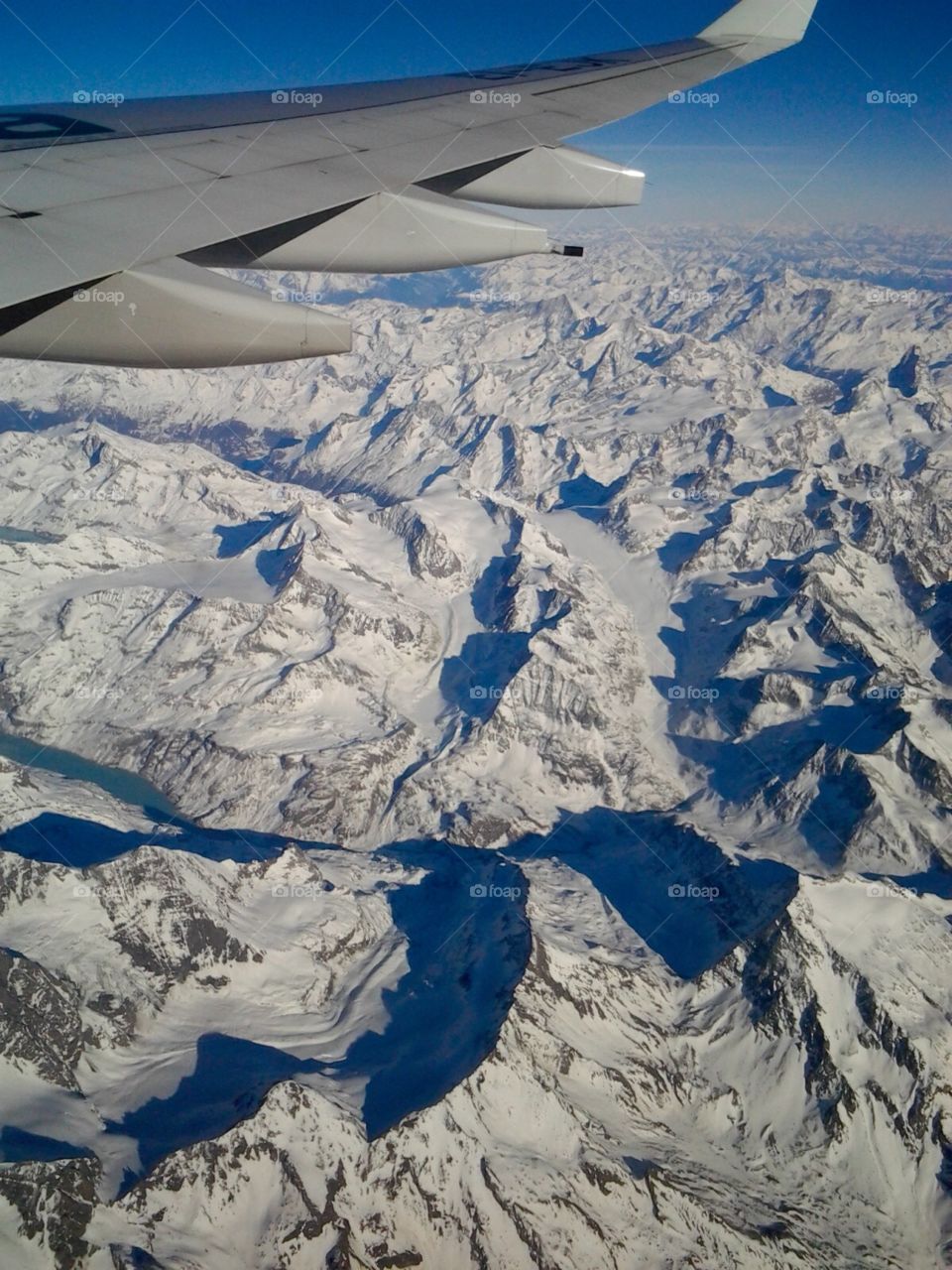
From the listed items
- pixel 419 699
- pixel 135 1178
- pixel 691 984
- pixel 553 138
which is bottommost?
pixel 419 699

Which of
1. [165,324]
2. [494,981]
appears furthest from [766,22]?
[494,981]

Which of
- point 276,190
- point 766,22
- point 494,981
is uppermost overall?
point 766,22

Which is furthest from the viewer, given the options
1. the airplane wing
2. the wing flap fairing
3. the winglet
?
the winglet

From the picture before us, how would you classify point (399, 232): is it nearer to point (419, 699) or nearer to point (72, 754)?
point (419, 699)

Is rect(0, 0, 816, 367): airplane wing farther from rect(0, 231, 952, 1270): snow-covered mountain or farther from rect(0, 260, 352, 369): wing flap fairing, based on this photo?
rect(0, 231, 952, 1270): snow-covered mountain

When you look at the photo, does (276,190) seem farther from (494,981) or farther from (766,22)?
(494,981)

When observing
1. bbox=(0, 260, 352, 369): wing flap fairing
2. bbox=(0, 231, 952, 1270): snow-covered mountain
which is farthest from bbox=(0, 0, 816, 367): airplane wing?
bbox=(0, 231, 952, 1270): snow-covered mountain

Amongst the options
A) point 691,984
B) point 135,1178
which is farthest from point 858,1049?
point 135,1178
